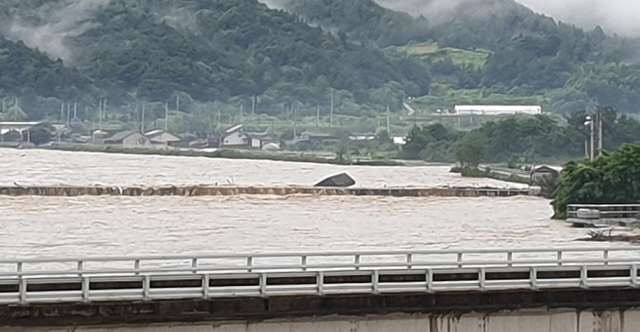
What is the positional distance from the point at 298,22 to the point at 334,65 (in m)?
3.39

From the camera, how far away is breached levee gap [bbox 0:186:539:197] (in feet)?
109

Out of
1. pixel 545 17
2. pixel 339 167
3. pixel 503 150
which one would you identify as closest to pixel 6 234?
pixel 339 167

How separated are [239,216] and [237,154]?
31.8ft

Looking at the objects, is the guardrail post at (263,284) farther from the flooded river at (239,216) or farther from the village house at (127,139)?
the village house at (127,139)

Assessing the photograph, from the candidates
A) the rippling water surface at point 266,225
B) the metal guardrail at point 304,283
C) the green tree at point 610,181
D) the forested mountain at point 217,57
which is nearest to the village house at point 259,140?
the forested mountain at point 217,57

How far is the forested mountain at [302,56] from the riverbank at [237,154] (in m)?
2.98

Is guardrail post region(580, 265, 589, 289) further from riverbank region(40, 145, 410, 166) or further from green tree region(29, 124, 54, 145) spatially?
green tree region(29, 124, 54, 145)

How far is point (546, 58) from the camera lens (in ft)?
159

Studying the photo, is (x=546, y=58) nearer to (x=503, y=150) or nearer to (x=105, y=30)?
(x=503, y=150)

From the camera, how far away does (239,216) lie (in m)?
31.3

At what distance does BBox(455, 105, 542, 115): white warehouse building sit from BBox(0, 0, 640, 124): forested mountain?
82cm

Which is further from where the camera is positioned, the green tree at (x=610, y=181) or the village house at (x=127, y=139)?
the village house at (x=127, y=139)

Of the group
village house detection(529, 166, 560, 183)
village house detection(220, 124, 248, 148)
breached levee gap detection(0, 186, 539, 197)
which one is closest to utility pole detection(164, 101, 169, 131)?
village house detection(220, 124, 248, 148)

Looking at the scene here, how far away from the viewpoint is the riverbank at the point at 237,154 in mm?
39594
